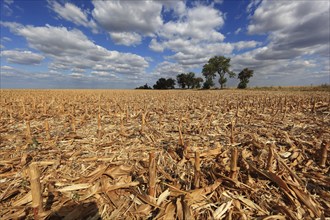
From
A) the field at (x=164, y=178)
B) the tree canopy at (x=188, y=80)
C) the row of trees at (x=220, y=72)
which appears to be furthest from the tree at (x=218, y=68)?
the field at (x=164, y=178)

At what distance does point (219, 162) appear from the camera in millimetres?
3250

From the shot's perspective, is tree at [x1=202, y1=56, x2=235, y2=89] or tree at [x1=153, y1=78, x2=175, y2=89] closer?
tree at [x1=202, y1=56, x2=235, y2=89]

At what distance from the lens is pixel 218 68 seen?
7319cm

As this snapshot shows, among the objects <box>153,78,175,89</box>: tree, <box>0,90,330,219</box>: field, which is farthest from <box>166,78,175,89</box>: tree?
<box>0,90,330,219</box>: field

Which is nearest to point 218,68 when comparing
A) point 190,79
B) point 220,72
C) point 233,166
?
point 220,72

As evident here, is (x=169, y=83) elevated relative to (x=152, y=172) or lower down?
elevated

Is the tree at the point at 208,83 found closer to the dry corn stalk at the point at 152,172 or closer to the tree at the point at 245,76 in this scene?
the tree at the point at 245,76

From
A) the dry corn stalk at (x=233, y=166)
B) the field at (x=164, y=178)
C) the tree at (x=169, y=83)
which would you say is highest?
the tree at (x=169, y=83)

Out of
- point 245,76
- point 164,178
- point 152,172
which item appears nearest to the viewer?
point 152,172

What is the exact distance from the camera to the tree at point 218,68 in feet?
236

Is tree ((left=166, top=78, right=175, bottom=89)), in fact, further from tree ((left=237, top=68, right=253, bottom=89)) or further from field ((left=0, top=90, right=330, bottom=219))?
field ((left=0, top=90, right=330, bottom=219))

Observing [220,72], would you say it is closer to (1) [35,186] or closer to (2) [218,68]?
(2) [218,68]

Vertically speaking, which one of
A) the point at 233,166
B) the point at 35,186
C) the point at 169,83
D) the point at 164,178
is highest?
the point at 169,83

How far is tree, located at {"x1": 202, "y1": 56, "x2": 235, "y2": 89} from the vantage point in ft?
236
